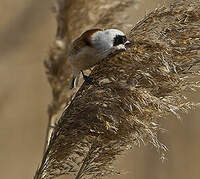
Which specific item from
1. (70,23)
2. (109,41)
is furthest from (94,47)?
(70,23)

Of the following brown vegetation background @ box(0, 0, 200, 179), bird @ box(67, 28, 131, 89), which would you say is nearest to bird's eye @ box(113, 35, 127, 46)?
bird @ box(67, 28, 131, 89)

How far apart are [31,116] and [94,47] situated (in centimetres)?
155

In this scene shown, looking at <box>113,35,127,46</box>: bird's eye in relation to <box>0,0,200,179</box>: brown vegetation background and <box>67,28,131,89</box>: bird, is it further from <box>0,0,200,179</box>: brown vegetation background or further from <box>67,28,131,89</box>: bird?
<box>0,0,200,179</box>: brown vegetation background

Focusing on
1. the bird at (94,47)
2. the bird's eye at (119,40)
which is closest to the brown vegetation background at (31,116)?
the bird at (94,47)

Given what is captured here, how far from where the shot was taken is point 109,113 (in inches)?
49.7

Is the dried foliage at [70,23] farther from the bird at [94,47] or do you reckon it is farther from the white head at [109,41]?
the white head at [109,41]

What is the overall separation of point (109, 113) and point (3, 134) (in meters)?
1.60

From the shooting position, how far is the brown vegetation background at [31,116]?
2.66m

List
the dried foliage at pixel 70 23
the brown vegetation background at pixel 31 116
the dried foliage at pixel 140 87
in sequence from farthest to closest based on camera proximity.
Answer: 1. the brown vegetation background at pixel 31 116
2. the dried foliage at pixel 70 23
3. the dried foliage at pixel 140 87

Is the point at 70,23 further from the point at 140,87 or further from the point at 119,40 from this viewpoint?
the point at 140,87

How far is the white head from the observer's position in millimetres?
1301

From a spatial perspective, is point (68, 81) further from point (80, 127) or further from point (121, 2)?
point (80, 127)

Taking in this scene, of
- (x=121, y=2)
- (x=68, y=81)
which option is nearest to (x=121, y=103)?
(x=68, y=81)

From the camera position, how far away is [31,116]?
9.39 feet
